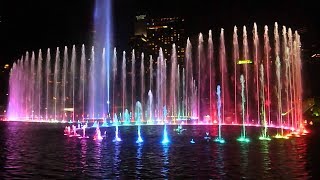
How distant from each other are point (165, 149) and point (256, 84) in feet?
160

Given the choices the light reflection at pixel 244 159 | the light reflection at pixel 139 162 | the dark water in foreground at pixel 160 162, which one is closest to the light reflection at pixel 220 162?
the dark water in foreground at pixel 160 162

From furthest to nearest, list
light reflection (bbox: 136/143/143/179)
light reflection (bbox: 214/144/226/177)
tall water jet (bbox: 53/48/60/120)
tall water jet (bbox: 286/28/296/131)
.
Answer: tall water jet (bbox: 53/48/60/120), tall water jet (bbox: 286/28/296/131), light reflection (bbox: 214/144/226/177), light reflection (bbox: 136/143/143/179)

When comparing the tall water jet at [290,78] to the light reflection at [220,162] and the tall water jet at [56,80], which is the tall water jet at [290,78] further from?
the tall water jet at [56,80]

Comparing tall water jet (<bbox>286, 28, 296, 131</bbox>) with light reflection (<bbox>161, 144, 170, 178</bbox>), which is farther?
tall water jet (<bbox>286, 28, 296, 131</bbox>)

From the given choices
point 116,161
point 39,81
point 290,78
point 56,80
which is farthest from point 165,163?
point 56,80

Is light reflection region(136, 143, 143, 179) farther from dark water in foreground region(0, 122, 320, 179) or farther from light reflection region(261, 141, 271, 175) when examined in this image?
light reflection region(261, 141, 271, 175)

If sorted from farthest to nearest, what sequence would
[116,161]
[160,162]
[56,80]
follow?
[56,80] < [116,161] < [160,162]

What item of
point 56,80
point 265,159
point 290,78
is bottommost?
point 265,159

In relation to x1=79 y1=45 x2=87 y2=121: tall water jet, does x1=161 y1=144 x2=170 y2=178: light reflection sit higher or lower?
lower

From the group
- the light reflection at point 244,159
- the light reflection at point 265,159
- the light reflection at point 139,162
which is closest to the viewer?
the light reflection at point 139,162

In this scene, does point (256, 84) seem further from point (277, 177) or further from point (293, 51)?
point (277, 177)

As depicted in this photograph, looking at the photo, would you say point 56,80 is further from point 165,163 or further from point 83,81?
point 165,163

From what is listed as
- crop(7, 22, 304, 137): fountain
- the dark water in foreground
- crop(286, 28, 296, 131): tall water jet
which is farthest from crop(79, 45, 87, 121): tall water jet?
the dark water in foreground

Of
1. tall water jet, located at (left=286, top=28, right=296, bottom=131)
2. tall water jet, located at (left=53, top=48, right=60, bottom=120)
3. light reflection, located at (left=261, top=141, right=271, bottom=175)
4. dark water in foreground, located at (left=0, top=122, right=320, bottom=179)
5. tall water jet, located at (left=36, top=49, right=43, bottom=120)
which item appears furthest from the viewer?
tall water jet, located at (left=36, top=49, right=43, bottom=120)
